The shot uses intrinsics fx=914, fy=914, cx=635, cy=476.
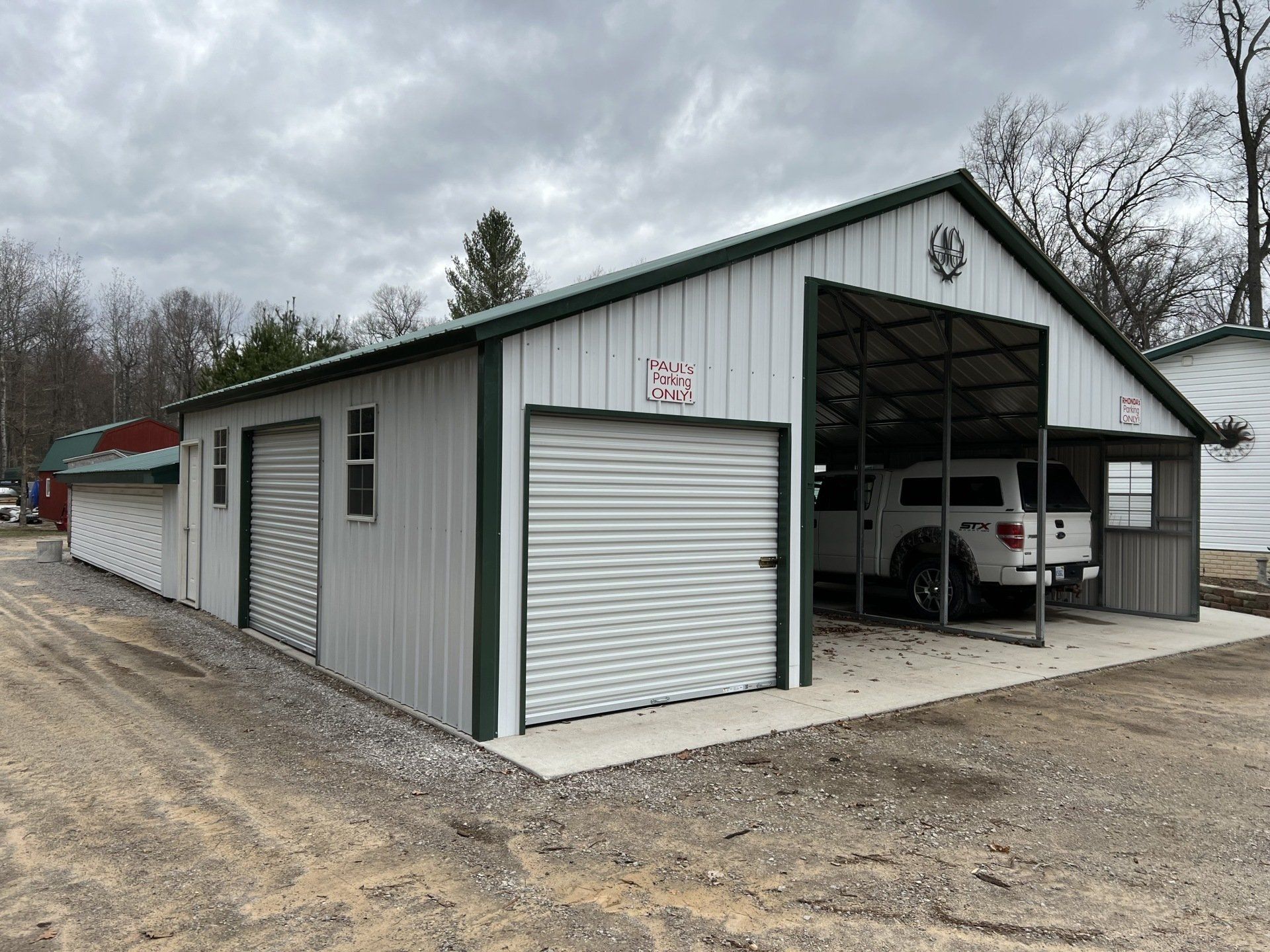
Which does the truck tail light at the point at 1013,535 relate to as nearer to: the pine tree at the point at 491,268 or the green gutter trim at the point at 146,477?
the green gutter trim at the point at 146,477

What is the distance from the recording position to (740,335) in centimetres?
732

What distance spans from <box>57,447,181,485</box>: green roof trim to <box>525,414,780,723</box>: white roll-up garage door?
882cm

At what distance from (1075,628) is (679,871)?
30.1 ft

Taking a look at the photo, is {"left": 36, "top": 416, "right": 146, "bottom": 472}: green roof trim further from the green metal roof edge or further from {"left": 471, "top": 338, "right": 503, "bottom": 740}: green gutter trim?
{"left": 471, "top": 338, "right": 503, "bottom": 740}: green gutter trim

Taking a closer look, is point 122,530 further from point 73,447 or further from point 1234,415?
point 1234,415

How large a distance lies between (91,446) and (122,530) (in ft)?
51.4

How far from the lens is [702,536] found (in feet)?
23.8

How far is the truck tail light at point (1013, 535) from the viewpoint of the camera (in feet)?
35.1

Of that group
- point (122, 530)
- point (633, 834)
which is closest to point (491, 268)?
point (122, 530)

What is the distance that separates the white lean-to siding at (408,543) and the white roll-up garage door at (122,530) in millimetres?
6310

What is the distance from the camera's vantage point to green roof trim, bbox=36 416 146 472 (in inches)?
1164

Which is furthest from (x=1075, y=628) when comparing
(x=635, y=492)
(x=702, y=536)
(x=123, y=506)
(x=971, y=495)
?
(x=123, y=506)

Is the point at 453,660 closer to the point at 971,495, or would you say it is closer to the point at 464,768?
the point at 464,768

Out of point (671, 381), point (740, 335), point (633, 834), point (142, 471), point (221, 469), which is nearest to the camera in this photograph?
point (633, 834)
